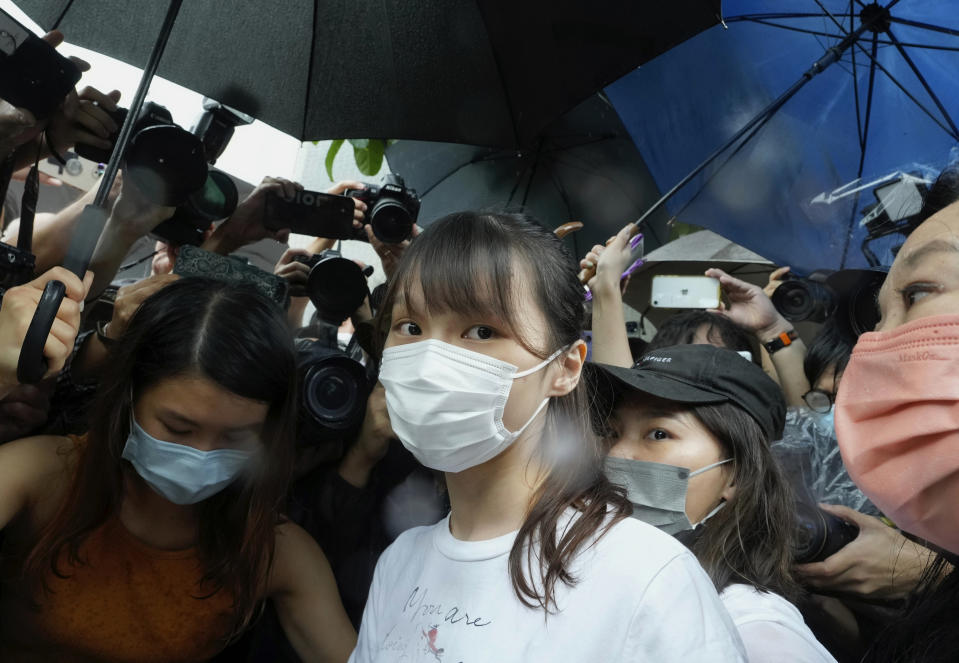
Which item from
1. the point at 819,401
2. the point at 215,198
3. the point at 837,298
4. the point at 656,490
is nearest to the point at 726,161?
the point at 837,298

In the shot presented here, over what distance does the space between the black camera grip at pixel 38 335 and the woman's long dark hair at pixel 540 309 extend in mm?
686

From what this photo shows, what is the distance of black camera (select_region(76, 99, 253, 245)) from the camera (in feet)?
6.79

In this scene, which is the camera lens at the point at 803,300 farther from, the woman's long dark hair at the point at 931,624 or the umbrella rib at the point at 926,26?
the woman's long dark hair at the point at 931,624

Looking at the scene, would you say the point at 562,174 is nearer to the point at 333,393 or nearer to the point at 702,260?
the point at 702,260

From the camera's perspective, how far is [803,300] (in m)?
3.05

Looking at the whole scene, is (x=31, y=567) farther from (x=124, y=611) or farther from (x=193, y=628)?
(x=193, y=628)

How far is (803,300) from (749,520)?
1514 millimetres

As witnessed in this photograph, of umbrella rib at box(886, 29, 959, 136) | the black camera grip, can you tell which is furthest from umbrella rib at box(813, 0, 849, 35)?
the black camera grip

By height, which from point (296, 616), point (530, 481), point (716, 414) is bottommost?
point (296, 616)

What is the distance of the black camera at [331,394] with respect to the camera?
2.27m

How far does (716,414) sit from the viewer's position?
190cm

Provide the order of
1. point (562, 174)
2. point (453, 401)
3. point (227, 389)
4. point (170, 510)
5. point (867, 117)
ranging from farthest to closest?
point (562, 174) < point (867, 117) < point (170, 510) < point (227, 389) < point (453, 401)

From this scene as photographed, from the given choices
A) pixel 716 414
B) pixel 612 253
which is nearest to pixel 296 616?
pixel 716 414

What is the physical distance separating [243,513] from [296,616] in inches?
14.1
